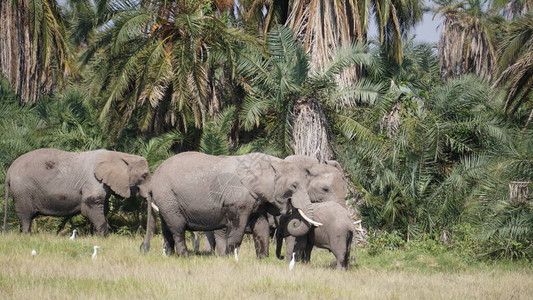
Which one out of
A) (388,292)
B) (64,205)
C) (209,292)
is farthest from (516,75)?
(64,205)

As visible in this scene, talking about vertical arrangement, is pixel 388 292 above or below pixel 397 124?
below

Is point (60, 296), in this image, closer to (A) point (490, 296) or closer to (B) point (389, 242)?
(A) point (490, 296)

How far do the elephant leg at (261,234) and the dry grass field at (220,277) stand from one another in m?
0.24

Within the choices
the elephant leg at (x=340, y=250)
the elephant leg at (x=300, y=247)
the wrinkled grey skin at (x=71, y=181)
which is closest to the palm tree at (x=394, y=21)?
the wrinkled grey skin at (x=71, y=181)

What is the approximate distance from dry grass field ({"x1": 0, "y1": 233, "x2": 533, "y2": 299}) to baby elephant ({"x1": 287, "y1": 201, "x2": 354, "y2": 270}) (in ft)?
1.38

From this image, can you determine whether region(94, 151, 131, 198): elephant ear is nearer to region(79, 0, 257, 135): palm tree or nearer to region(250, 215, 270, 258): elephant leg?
region(79, 0, 257, 135): palm tree

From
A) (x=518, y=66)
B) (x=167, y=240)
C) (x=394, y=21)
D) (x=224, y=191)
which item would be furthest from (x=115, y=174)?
(x=394, y=21)

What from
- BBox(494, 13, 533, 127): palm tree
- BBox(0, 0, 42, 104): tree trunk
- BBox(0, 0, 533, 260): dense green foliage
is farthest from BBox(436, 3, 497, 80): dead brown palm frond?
BBox(0, 0, 42, 104): tree trunk

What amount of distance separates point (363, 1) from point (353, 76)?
2201mm

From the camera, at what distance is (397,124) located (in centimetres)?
1952

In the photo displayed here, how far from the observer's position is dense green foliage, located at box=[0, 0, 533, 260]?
1733cm

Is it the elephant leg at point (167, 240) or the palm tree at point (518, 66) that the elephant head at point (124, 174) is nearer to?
the elephant leg at point (167, 240)

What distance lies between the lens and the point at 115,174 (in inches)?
668

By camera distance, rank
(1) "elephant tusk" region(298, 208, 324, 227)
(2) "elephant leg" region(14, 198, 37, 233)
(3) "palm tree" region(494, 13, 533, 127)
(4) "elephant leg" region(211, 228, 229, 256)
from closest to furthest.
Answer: (1) "elephant tusk" region(298, 208, 324, 227)
(4) "elephant leg" region(211, 228, 229, 256)
(3) "palm tree" region(494, 13, 533, 127)
(2) "elephant leg" region(14, 198, 37, 233)
